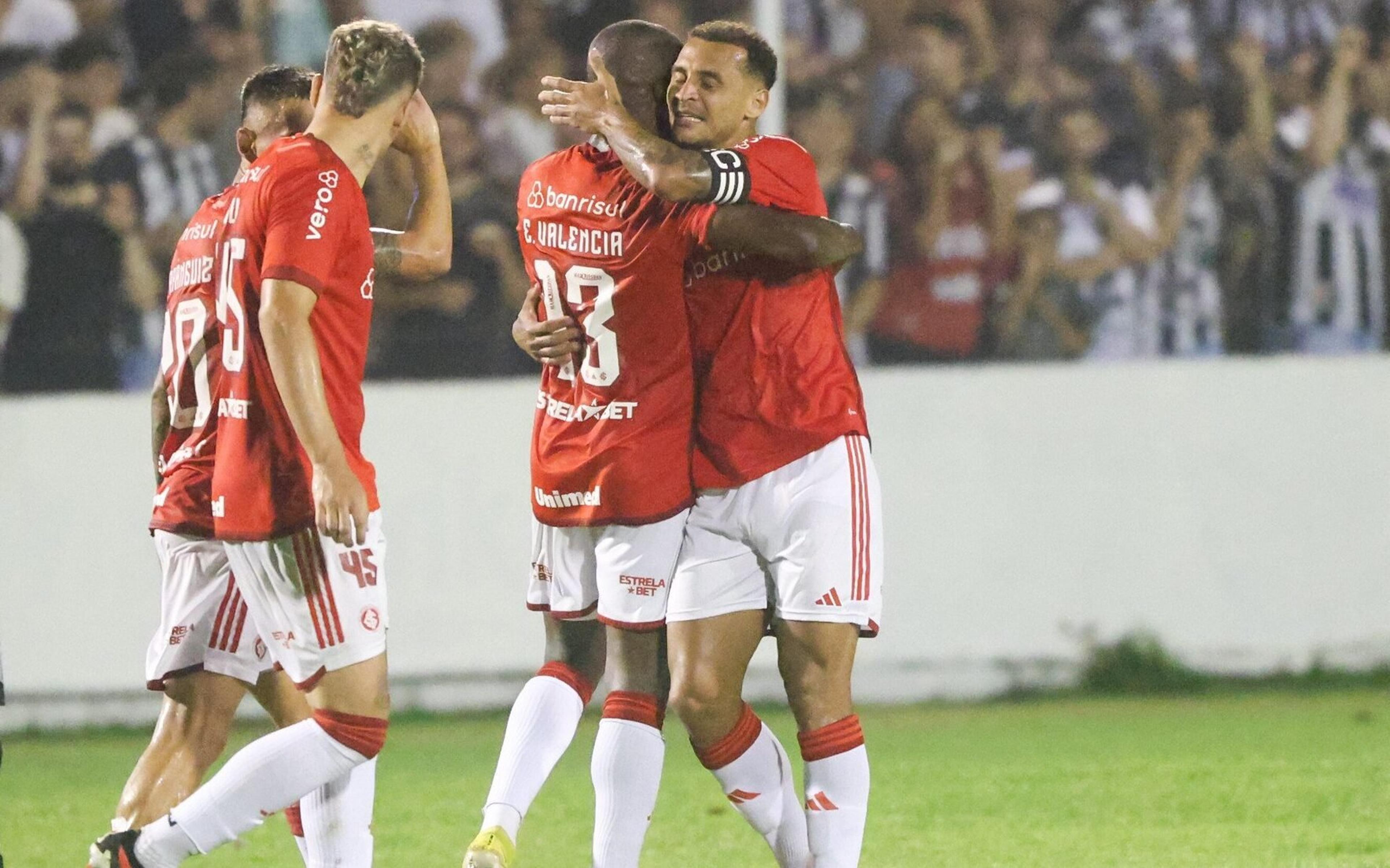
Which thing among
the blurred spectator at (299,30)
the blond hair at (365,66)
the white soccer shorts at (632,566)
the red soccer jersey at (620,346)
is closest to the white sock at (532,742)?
the white soccer shorts at (632,566)

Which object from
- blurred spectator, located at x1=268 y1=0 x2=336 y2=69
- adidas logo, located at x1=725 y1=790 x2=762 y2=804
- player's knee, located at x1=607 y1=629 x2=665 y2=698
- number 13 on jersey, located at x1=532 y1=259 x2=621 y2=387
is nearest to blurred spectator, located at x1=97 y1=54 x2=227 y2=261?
blurred spectator, located at x1=268 y1=0 x2=336 y2=69

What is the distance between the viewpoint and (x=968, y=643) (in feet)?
29.9

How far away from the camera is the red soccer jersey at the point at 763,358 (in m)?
4.86

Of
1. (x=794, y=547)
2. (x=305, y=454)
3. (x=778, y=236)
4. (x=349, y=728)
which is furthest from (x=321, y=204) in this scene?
(x=794, y=547)

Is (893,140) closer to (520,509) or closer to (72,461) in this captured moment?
(520,509)

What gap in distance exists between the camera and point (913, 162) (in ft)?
31.0

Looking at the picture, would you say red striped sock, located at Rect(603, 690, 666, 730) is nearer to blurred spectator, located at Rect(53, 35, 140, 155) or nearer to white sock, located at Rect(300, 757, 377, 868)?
white sock, located at Rect(300, 757, 377, 868)

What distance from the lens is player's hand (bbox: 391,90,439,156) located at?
4969 mm

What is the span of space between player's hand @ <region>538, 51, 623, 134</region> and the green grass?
226cm

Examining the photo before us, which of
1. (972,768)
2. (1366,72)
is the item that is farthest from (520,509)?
(1366,72)

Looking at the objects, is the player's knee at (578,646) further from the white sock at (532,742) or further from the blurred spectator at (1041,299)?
the blurred spectator at (1041,299)

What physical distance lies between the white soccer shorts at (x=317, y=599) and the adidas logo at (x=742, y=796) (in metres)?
1.07

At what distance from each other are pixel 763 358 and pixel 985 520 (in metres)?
4.53

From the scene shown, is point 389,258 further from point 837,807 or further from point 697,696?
point 837,807
